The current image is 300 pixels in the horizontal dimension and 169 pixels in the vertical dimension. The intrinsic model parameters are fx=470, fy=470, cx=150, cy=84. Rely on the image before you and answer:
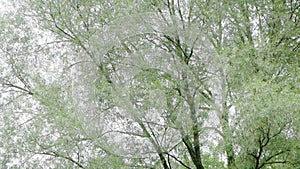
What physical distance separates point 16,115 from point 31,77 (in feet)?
2.00

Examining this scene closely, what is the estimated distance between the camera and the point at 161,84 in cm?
507

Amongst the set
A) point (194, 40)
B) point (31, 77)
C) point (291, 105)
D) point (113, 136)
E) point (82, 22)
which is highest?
point (82, 22)

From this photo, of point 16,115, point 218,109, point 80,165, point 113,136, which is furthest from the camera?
point 16,115

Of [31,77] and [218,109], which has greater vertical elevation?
[31,77]

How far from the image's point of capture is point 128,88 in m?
4.91

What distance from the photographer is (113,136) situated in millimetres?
4867

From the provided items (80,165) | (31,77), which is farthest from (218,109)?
Result: (31,77)

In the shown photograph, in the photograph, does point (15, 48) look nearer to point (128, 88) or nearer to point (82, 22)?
point (82, 22)

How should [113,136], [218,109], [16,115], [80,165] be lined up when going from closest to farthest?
1. [113,136]
2. [218,109]
3. [80,165]
4. [16,115]

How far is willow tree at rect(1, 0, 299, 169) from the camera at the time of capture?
495 cm

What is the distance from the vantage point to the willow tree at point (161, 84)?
4.95 metres

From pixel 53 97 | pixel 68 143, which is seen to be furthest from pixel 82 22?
pixel 68 143

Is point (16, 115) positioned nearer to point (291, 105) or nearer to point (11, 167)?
point (11, 167)

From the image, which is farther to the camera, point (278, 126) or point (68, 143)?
point (68, 143)
